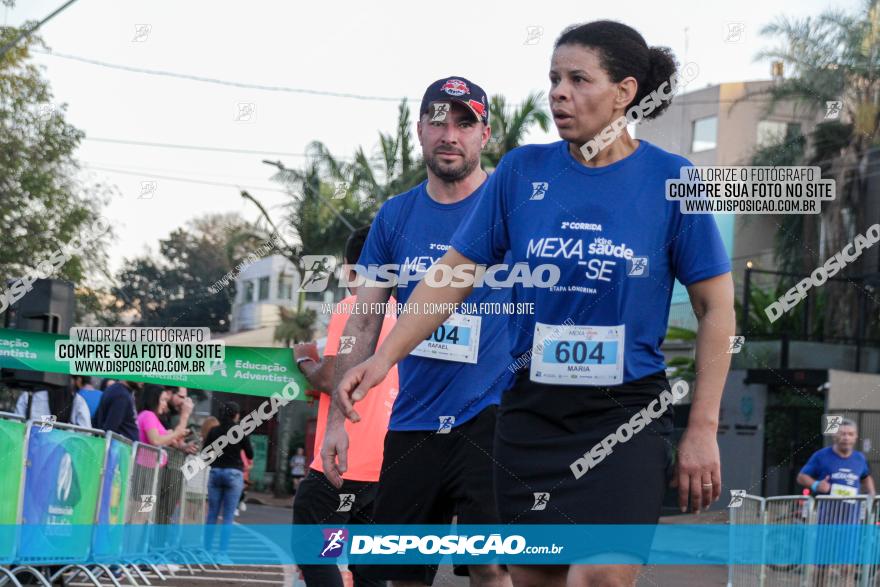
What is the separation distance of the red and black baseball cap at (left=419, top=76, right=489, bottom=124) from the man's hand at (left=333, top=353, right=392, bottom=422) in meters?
1.91

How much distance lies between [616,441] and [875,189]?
32.6 metres

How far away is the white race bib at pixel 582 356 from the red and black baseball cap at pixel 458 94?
1856 mm

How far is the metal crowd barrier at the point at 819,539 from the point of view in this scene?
1159 centimetres

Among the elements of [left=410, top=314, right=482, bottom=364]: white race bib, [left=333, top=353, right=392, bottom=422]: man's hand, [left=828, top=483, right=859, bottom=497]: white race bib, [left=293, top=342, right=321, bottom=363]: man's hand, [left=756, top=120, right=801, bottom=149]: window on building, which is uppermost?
[left=756, top=120, right=801, bottom=149]: window on building

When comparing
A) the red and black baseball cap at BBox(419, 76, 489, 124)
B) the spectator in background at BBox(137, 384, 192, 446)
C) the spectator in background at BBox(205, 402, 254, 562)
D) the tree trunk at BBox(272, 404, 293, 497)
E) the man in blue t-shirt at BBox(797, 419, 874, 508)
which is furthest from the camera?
the tree trunk at BBox(272, 404, 293, 497)

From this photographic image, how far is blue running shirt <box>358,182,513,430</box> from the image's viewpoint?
205 inches

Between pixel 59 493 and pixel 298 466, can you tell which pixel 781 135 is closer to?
pixel 298 466

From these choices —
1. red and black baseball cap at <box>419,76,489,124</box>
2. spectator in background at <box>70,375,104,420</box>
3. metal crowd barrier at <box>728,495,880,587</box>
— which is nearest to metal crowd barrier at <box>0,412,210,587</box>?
spectator in background at <box>70,375,104,420</box>

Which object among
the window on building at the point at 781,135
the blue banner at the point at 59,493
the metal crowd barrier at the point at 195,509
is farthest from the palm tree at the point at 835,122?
the blue banner at the point at 59,493

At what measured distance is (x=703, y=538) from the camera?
20.5 metres

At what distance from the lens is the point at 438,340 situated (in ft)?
17.3

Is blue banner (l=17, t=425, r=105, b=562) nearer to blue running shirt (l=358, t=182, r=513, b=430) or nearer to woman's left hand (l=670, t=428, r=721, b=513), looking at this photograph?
blue running shirt (l=358, t=182, r=513, b=430)

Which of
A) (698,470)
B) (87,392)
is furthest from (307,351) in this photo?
(87,392)

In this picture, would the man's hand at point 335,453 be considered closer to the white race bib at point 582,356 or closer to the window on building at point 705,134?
the white race bib at point 582,356
